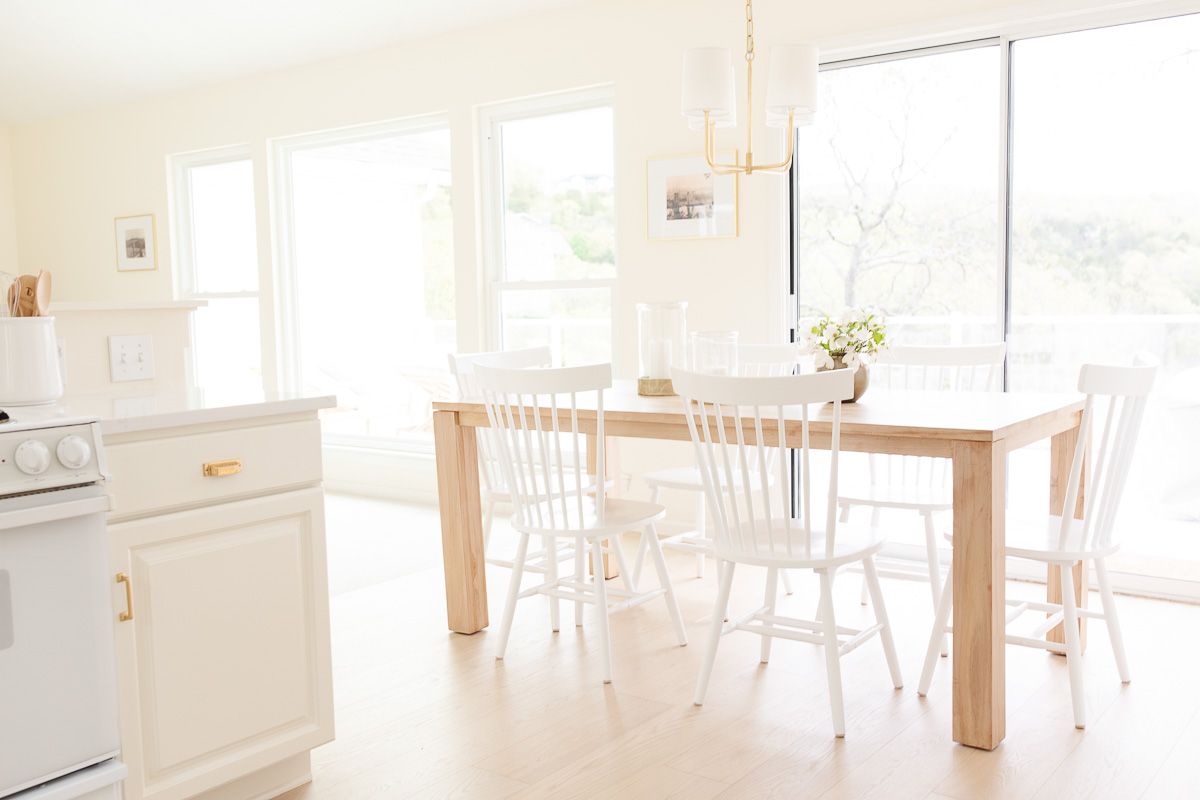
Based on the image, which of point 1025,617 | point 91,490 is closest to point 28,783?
point 91,490

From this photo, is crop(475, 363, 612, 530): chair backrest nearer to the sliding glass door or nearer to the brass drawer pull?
the brass drawer pull

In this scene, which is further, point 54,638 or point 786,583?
point 786,583

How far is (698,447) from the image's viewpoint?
265 cm

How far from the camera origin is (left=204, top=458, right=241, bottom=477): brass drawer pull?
2.13 meters

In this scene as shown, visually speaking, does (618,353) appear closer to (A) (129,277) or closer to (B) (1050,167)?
(B) (1050,167)

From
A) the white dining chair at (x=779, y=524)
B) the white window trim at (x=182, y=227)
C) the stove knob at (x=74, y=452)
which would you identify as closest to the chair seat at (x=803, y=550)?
the white dining chair at (x=779, y=524)

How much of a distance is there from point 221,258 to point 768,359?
4.11 meters

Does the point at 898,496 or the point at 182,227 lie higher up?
the point at 182,227

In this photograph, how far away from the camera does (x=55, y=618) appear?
1771mm

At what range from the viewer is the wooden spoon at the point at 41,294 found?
79.2 inches

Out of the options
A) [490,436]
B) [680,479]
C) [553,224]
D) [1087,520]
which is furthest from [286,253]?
[1087,520]

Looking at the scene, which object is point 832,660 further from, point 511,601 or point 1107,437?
point 511,601

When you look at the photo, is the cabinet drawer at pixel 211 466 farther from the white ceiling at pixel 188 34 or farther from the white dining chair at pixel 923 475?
the white ceiling at pixel 188 34

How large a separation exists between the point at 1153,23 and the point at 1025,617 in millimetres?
2040
